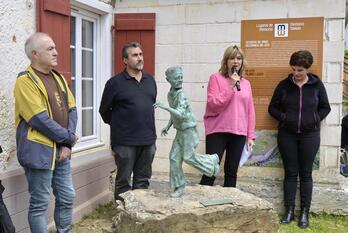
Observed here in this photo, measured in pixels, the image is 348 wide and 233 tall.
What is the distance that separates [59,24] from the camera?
4.18m

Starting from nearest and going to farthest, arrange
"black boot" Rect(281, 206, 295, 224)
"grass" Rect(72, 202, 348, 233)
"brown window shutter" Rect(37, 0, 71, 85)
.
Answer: "brown window shutter" Rect(37, 0, 71, 85) < "grass" Rect(72, 202, 348, 233) < "black boot" Rect(281, 206, 295, 224)

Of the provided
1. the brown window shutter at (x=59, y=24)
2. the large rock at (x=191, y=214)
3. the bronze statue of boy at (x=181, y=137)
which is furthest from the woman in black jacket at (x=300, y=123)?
the brown window shutter at (x=59, y=24)

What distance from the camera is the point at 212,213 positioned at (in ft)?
10.7

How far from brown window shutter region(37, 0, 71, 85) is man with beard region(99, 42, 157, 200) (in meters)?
0.50

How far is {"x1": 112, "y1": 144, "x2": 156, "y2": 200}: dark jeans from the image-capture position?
4.14m

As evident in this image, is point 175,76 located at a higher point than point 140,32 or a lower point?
lower

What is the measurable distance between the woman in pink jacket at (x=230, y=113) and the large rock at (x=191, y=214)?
90cm

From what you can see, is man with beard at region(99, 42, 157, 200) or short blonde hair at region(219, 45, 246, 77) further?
short blonde hair at region(219, 45, 246, 77)

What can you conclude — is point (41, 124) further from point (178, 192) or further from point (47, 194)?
point (178, 192)

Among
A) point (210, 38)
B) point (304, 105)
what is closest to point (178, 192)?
point (304, 105)

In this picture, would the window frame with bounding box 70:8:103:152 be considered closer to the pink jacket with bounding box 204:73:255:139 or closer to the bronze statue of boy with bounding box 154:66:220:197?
the pink jacket with bounding box 204:73:255:139

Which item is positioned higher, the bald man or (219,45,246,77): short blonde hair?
(219,45,246,77): short blonde hair

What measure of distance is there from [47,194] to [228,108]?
6.37 feet

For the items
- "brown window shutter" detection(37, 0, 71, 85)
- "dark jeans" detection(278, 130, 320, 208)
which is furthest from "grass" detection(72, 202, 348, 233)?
"brown window shutter" detection(37, 0, 71, 85)
